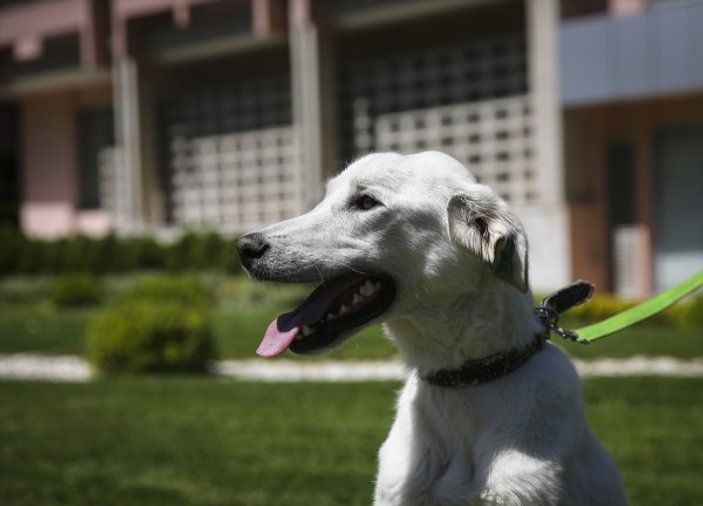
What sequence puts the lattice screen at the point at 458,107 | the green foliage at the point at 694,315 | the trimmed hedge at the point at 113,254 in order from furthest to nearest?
1. the trimmed hedge at the point at 113,254
2. the lattice screen at the point at 458,107
3. the green foliage at the point at 694,315

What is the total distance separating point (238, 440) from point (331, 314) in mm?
4208

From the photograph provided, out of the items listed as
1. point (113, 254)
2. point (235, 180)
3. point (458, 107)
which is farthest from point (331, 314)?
point (235, 180)

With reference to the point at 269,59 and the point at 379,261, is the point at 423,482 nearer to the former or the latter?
the point at 379,261

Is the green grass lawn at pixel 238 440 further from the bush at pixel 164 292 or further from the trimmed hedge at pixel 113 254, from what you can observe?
the trimmed hedge at pixel 113 254

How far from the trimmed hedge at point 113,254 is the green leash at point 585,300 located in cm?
1693

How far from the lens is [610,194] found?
18.4 m

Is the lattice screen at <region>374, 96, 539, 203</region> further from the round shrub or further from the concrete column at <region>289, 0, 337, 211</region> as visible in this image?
the round shrub

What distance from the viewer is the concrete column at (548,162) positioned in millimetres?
16875

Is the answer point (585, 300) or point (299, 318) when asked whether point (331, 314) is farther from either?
point (585, 300)

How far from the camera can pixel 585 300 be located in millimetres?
3100

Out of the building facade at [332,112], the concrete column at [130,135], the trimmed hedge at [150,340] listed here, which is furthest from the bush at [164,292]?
the concrete column at [130,135]

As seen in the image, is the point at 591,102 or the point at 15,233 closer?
the point at 591,102

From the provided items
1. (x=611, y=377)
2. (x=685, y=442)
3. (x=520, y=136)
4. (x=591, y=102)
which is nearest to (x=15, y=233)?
(x=520, y=136)

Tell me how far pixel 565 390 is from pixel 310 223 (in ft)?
2.75
